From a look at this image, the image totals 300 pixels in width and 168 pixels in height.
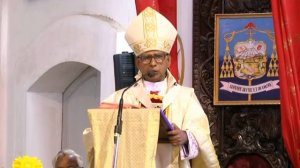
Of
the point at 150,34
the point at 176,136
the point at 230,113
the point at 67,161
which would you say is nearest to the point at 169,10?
the point at 230,113

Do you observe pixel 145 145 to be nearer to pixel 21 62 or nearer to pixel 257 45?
pixel 257 45

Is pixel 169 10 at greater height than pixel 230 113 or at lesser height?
greater

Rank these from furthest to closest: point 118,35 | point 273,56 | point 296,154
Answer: point 118,35
point 273,56
point 296,154

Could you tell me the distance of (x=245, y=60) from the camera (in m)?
5.49

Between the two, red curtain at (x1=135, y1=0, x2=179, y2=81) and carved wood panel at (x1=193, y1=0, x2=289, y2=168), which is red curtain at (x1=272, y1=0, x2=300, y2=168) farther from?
red curtain at (x1=135, y1=0, x2=179, y2=81)

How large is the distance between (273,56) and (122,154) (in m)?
1.70

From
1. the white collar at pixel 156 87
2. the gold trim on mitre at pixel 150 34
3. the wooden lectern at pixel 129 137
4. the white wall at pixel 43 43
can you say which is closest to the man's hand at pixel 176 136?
the wooden lectern at pixel 129 137

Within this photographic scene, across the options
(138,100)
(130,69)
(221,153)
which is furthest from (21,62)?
(138,100)

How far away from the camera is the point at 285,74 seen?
4.43 m

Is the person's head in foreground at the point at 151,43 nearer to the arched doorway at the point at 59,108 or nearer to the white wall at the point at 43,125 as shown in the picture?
the arched doorway at the point at 59,108

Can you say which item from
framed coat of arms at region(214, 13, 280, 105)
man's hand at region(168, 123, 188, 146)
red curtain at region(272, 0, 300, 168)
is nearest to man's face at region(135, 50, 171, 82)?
man's hand at region(168, 123, 188, 146)

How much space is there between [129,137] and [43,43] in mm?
3142

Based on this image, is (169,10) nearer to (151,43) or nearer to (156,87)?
(151,43)

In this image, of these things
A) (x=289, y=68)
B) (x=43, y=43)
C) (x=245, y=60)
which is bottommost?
(x=289, y=68)
